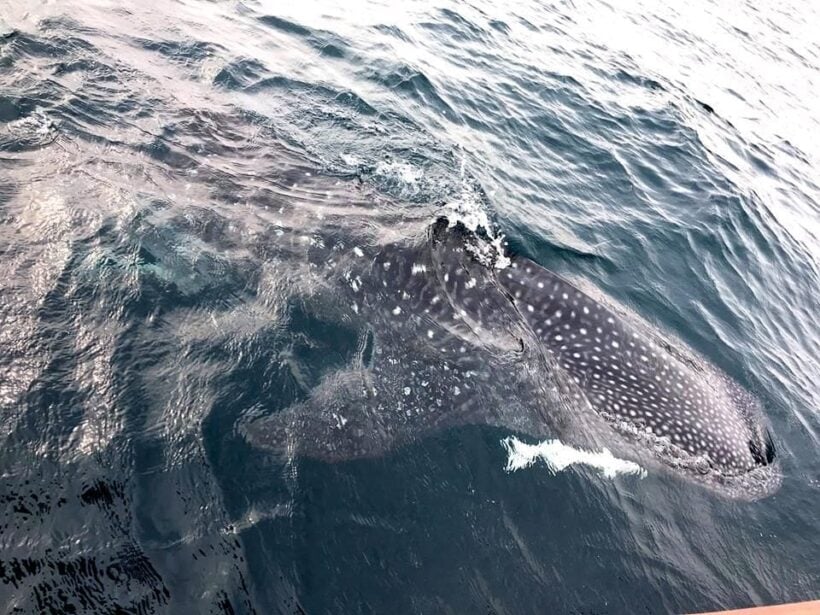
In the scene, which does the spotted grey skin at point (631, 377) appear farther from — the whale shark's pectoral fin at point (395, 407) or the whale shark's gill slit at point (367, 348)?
the whale shark's gill slit at point (367, 348)

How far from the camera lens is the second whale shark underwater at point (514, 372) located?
5434mm

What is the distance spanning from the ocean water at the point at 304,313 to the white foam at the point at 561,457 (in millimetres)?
24

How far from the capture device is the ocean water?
3.83 m

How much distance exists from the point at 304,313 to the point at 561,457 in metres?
2.83

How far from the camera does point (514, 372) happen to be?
578cm

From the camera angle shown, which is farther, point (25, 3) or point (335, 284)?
point (25, 3)

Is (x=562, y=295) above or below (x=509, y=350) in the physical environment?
above

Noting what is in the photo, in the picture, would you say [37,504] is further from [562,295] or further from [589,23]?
[589,23]

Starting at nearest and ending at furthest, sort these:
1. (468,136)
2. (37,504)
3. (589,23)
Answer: (37,504) < (468,136) < (589,23)

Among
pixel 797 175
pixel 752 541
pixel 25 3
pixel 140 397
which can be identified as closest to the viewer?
pixel 140 397

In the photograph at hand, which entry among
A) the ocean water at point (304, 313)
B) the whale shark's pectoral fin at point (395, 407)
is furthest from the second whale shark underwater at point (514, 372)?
the ocean water at point (304, 313)

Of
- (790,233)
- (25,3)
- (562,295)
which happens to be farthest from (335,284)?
(790,233)

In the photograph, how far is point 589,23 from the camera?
17.5m

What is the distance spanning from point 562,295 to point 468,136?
4.74 meters
